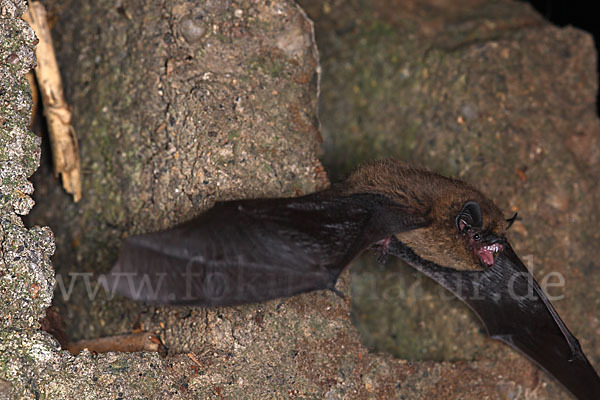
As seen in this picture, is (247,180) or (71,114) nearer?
(247,180)

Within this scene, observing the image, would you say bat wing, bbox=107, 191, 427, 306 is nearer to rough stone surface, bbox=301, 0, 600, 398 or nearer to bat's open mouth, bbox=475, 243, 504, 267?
bat's open mouth, bbox=475, 243, 504, 267

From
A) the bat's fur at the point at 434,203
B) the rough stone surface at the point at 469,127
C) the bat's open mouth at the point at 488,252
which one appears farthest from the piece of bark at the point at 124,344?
the bat's open mouth at the point at 488,252

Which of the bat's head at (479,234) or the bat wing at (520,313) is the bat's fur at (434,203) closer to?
the bat's head at (479,234)

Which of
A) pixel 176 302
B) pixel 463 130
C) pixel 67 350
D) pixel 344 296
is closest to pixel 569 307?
pixel 463 130

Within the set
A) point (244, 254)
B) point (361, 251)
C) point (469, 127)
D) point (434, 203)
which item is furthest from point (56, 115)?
point (469, 127)

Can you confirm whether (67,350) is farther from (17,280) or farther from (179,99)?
(179,99)

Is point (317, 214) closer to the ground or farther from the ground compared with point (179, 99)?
closer to the ground

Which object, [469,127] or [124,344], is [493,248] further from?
[124,344]
